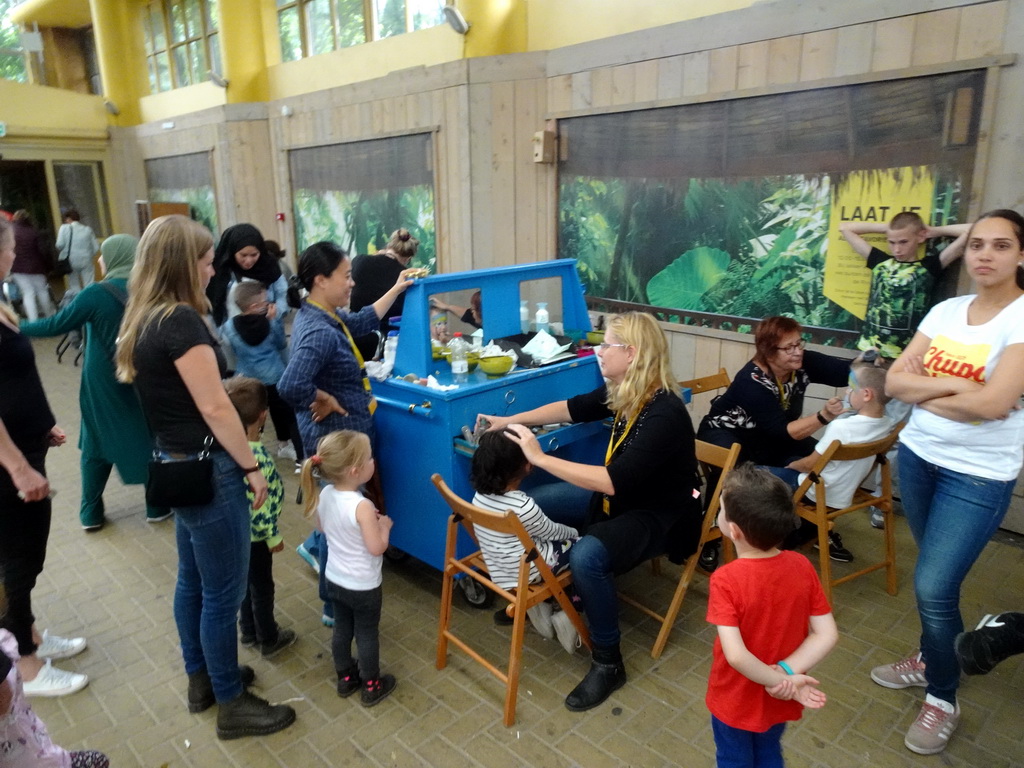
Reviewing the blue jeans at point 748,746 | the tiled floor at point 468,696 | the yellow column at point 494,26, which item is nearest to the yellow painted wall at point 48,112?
the yellow column at point 494,26

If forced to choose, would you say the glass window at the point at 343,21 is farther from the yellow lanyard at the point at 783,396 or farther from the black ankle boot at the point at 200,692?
the black ankle boot at the point at 200,692

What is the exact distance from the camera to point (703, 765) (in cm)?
241

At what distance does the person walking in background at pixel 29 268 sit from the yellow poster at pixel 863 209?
9997 mm

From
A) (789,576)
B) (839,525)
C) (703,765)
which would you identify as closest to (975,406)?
(789,576)

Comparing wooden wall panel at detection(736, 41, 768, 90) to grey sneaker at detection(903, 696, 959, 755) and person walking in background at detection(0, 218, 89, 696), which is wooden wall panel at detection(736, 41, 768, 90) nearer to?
grey sneaker at detection(903, 696, 959, 755)

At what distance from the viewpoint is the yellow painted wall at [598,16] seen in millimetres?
4742

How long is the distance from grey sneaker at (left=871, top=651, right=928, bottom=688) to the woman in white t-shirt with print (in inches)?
9.5

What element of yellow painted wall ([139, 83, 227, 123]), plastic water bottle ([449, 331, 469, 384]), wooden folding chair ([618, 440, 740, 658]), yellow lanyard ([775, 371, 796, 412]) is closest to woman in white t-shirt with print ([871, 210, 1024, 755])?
wooden folding chair ([618, 440, 740, 658])

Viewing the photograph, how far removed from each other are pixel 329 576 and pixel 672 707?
143 cm

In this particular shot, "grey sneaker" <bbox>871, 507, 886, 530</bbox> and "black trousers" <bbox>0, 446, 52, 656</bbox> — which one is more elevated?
"black trousers" <bbox>0, 446, 52, 656</bbox>

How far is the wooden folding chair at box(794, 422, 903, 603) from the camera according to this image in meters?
3.08

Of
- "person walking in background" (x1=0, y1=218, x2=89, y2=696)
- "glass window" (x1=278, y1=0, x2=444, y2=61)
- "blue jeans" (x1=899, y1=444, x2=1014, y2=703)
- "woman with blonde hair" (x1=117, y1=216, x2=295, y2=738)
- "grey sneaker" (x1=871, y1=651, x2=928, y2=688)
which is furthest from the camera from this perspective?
"glass window" (x1=278, y1=0, x2=444, y2=61)

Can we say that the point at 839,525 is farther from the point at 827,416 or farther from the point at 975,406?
the point at 975,406

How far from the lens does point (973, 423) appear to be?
225 cm
